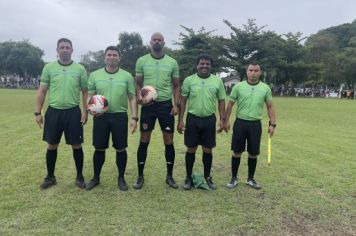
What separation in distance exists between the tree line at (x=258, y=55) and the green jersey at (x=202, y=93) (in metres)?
43.4

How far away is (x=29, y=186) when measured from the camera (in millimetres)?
6699

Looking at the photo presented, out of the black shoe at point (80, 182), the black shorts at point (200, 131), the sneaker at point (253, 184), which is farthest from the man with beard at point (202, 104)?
the black shoe at point (80, 182)

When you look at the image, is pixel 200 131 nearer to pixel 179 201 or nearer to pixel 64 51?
pixel 179 201

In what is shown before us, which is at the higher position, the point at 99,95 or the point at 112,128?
the point at 99,95

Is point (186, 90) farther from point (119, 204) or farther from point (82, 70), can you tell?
point (119, 204)

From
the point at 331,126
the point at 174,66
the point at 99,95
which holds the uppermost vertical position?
the point at 174,66

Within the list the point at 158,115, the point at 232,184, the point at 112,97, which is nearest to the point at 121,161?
the point at 158,115

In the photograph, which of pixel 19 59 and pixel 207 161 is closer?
pixel 207 161

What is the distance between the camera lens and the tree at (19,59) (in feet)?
250

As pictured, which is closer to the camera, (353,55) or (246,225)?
(246,225)

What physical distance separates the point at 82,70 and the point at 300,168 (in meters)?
4.75

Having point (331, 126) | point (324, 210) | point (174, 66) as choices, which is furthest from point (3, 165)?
point (331, 126)

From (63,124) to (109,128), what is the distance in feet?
2.32

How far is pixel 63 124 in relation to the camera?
657cm
